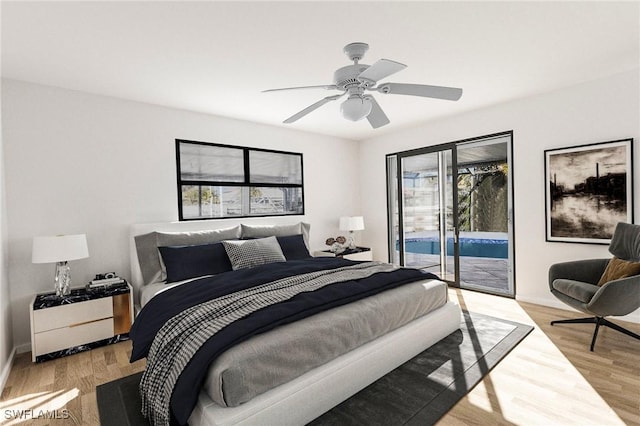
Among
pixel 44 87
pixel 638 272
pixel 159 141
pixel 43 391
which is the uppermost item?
pixel 44 87

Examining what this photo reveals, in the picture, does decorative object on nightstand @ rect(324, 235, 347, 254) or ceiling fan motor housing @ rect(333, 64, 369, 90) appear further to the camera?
decorative object on nightstand @ rect(324, 235, 347, 254)

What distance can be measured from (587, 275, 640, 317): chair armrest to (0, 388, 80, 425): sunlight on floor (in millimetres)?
3834

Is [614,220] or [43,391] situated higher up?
[614,220]

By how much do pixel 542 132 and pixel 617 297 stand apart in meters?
2.05

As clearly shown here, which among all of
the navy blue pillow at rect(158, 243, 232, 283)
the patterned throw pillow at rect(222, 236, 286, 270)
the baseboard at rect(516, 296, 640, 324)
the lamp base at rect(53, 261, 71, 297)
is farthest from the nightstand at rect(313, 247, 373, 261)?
the lamp base at rect(53, 261, 71, 297)

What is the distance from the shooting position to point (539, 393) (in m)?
2.18

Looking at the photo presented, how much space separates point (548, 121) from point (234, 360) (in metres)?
4.14

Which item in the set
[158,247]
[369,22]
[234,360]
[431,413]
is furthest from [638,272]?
[158,247]

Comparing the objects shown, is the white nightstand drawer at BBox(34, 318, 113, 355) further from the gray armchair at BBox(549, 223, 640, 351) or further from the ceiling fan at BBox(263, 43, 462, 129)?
the gray armchair at BBox(549, 223, 640, 351)

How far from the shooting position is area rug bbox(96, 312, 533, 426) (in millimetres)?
1964

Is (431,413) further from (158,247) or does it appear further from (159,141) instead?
(159,141)

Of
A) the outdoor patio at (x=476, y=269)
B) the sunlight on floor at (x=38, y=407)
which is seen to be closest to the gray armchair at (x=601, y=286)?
the outdoor patio at (x=476, y=269)

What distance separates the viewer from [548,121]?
12.6 feet

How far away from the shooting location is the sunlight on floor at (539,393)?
6.37 feet
